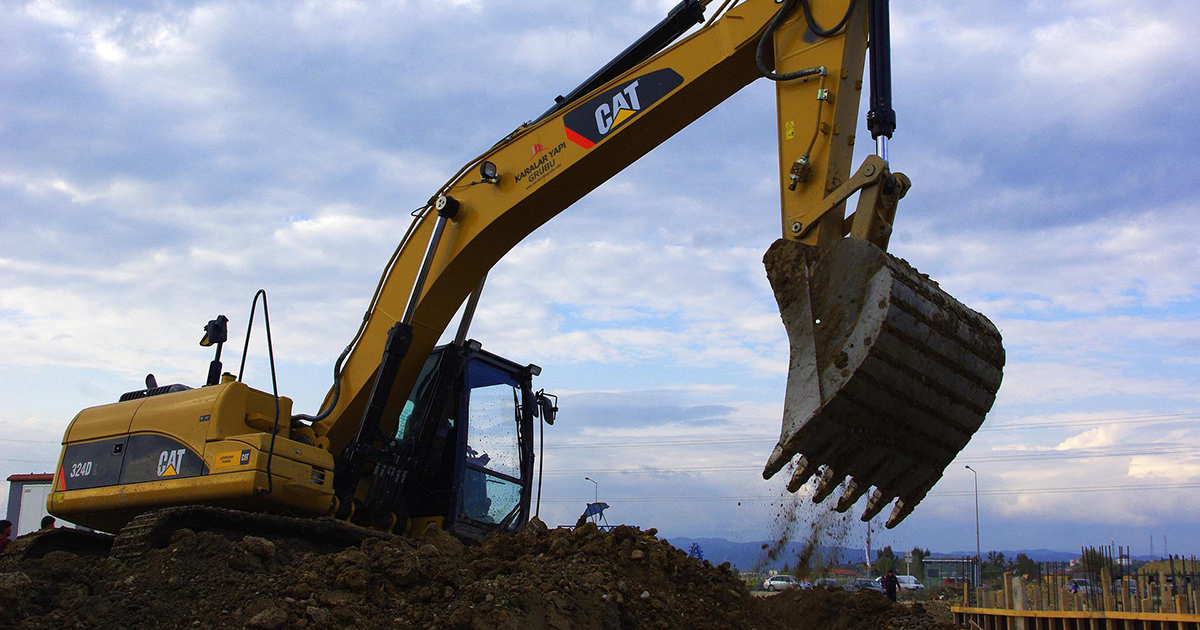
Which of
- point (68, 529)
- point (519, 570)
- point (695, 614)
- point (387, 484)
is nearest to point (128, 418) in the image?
point (68, 529)

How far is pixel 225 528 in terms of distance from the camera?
6.19 meters

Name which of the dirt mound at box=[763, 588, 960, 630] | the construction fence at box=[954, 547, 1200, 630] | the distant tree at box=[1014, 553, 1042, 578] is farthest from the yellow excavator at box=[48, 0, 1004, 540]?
the distant tree at box=[1014, 553, 1042, 578]

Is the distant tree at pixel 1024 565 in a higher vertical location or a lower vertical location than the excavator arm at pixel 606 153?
lower

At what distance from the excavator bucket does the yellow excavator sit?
1 centimetres

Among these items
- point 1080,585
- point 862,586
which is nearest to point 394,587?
point 862,586

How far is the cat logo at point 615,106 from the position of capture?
675 cm

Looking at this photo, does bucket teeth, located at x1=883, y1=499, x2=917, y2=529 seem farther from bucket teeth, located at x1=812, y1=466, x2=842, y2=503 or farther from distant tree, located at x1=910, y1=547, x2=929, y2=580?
distant tree, located at x1=910, y1=547, x2=929, y2=580

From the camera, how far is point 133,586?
5250 millimetres

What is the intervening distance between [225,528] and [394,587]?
4.88 ft

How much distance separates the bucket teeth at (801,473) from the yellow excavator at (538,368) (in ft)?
0.03

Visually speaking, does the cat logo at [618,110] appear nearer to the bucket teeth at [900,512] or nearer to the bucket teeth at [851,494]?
the bucket teeth at [851,494]

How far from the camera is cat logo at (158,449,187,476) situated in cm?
659

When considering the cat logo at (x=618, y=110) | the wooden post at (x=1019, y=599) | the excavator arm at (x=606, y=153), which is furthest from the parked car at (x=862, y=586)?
the cat logo at (x=618, y=110)

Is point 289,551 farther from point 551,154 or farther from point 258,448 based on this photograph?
point 551,154
